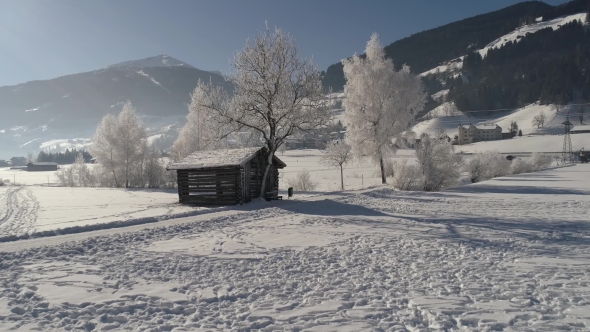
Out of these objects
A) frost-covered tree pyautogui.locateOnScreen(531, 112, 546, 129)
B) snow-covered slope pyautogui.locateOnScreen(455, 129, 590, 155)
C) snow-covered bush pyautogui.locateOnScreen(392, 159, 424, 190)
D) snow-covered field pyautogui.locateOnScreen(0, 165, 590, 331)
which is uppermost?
frost-covered tree pyautogui.locateOnScreen(531, 112, 546, 129)

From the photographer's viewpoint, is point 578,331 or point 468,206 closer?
point 578,331

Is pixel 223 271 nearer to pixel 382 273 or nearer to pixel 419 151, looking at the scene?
pixel 382 273

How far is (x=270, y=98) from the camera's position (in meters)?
23.4

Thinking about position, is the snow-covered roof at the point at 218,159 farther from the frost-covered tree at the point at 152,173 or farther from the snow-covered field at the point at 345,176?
the frost-covered tree at the point at 152,173

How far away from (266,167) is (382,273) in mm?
16971

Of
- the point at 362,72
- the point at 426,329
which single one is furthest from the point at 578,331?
the point at 362,72

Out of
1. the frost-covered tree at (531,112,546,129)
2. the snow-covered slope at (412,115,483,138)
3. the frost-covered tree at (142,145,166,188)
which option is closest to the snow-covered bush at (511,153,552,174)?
the frost-covered tree at (142,145,166,188)

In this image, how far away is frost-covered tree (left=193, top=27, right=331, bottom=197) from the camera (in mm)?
23203

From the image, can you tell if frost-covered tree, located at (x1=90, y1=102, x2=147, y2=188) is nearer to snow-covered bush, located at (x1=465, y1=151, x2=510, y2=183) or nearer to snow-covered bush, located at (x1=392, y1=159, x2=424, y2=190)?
snow-covered bush, located at (x1=392, y1=159, x2=424, y2=190)

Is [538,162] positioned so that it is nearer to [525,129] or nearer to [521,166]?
[521,166]

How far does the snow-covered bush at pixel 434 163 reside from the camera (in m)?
31.4

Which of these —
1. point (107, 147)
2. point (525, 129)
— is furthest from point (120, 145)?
point (525, 129)

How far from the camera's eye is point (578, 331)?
5152mm

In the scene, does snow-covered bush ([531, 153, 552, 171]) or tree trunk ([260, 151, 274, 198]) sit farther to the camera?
snow-covered bush ([531, 153, 552, 171])
